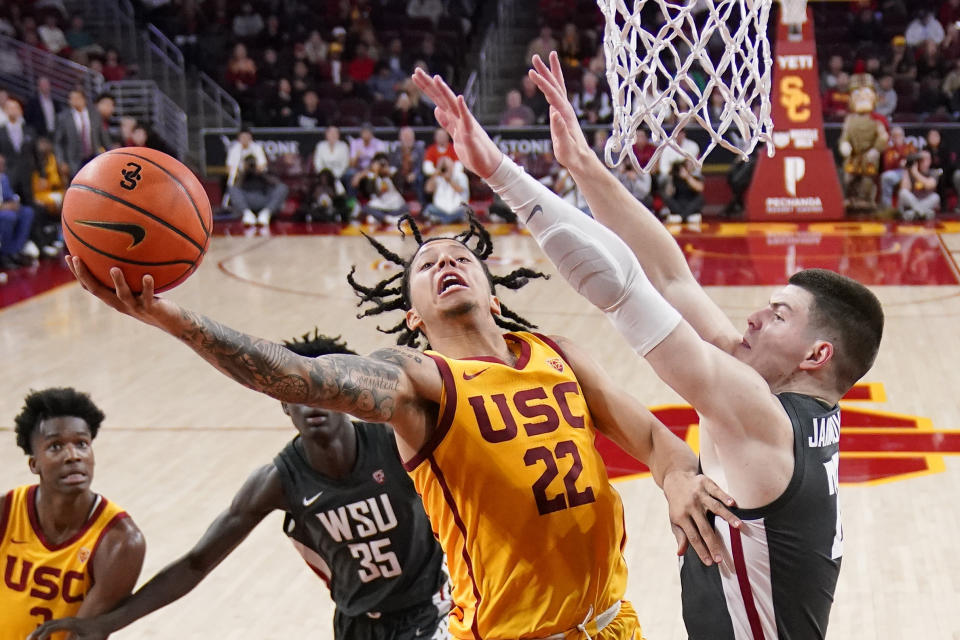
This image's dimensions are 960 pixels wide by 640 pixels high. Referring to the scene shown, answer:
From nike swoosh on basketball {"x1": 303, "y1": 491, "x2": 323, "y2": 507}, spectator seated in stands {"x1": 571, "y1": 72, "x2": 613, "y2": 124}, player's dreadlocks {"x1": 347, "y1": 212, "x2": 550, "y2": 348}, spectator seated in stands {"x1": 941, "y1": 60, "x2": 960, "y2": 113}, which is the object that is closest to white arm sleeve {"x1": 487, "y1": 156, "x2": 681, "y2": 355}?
player's dreadlocks {"x1": 347, "y1": 212, "x2": 550, "y2": 348}

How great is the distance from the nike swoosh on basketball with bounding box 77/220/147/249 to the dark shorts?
1.92 meters

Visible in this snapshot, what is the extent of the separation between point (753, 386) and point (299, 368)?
1.01 m

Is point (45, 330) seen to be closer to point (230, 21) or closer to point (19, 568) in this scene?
point (19, 568)

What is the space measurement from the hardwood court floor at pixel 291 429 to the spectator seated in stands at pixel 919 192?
1491 millimetres

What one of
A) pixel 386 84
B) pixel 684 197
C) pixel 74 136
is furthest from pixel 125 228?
pixel 386 84

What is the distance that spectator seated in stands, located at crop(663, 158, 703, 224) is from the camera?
16.2m

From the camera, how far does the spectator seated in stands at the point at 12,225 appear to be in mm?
13219

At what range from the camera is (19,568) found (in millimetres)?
3957

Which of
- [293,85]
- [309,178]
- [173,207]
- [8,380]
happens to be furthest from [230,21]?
[173,207]

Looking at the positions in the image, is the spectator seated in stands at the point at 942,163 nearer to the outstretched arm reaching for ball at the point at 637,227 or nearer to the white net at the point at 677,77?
the white net at the point at 677,77

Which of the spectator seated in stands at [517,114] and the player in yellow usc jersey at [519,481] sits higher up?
the player in yellow usc jersey at [519,481]

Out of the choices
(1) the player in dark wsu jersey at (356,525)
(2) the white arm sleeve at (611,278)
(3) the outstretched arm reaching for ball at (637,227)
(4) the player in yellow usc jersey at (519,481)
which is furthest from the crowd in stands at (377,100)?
(2) the white arm sleeve at (611,278)

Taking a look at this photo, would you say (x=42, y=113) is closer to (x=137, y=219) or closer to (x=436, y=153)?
(x=436, y=153)

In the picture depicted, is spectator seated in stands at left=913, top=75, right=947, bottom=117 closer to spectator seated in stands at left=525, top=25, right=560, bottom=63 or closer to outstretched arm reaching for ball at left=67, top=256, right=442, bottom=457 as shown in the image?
spectator seated in stands at left=525, top=25, right=560, bottom=63
